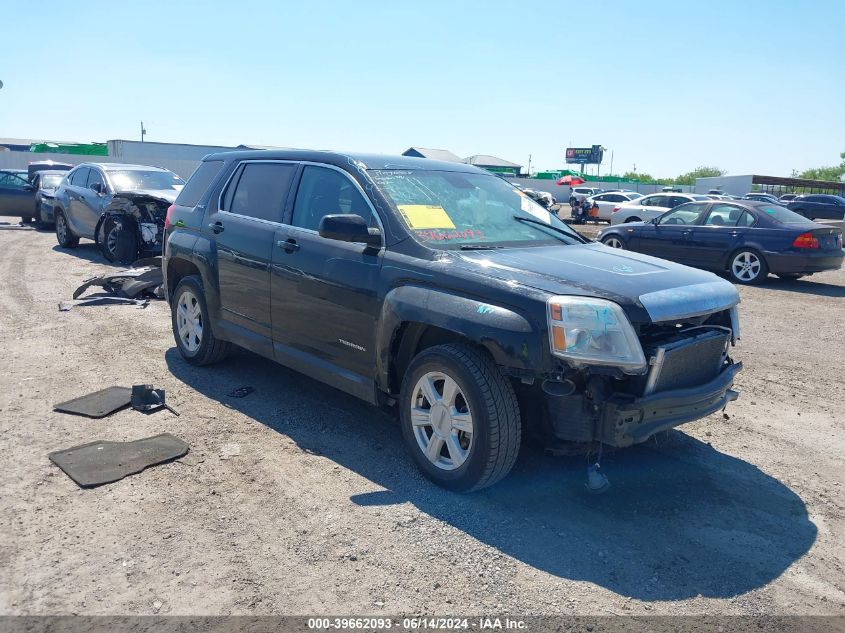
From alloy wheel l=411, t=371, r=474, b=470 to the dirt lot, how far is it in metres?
0.21

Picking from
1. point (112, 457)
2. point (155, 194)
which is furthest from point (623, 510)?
point (155, 194)

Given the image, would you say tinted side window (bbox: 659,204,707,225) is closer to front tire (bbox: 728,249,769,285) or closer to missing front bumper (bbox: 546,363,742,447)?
front tire (bbox: 728,249,769,285)

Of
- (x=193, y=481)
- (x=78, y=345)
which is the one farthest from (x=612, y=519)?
(x=78, y=345)

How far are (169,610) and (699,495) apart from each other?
2927 millimetres

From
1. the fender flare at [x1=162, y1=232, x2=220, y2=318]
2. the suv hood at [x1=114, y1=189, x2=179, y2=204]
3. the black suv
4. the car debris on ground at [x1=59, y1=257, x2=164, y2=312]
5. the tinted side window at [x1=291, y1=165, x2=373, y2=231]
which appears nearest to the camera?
the black suv

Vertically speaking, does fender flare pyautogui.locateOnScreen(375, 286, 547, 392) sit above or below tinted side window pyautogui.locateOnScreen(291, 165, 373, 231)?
below

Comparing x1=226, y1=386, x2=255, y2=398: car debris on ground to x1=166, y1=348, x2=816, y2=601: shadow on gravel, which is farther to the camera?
x1=226, y1=386, x2=255, y2=398: car debris on ground

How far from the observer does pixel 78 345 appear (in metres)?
7.07

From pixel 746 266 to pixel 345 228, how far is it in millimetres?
10312

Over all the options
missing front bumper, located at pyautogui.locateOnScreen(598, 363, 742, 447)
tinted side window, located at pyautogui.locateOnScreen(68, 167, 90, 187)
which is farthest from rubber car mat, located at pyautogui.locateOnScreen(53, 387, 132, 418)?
tinted side window, located at pyautogui.locateOnScreen(68, 167, 90, 187)

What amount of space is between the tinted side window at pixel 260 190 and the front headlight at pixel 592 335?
2.56 metres

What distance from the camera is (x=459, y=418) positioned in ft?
12.7

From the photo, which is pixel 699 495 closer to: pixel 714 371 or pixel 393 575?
pixel 714 371

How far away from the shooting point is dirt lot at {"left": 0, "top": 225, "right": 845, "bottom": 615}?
3.09m
